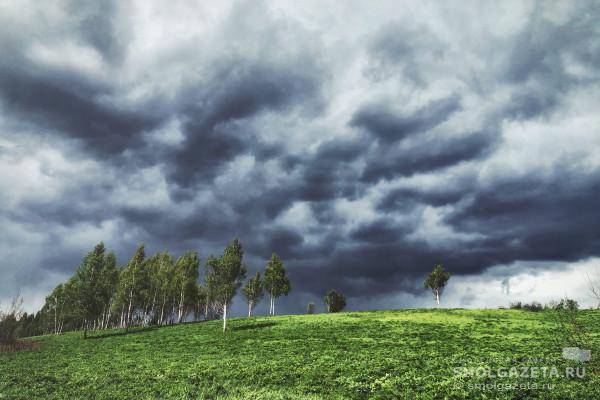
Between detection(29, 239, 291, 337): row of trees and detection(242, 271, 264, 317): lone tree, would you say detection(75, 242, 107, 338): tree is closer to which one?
detection(29, 239, 291, 337): row of trees

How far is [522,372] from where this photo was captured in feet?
74.4

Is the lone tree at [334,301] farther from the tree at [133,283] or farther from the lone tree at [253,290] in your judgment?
the tree at [133,283]

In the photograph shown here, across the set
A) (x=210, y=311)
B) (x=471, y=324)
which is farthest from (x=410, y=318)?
(x=210, y=311)

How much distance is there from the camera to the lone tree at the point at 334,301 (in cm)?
11056

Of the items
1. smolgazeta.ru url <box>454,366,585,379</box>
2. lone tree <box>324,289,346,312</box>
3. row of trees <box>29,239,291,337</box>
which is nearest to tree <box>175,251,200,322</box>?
row of trees <box>29,239,291,337</box>

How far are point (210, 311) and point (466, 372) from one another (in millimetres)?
98816

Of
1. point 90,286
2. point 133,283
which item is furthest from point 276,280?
point 90,286

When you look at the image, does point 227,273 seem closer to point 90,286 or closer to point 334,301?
point 90,286

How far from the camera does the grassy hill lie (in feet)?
69.0

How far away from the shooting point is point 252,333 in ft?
161

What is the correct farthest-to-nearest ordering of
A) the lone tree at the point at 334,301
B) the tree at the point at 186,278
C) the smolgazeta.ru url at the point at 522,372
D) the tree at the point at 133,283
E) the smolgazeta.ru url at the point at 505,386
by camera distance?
the lone tree at the point at 334,301 → the tree at the point at 186,278 → the tree at the point at 133,283 → the smolgazeta.ru url at the point at 522,372 → the smolgazeta.ru url at the point at 505,386

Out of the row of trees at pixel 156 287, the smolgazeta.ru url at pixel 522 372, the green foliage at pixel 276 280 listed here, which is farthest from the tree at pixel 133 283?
the smolgazeta.ru url at pixel 522 372

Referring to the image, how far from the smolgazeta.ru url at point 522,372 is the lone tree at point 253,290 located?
7873 cm

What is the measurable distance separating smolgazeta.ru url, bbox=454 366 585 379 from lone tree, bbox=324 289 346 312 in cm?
8941
